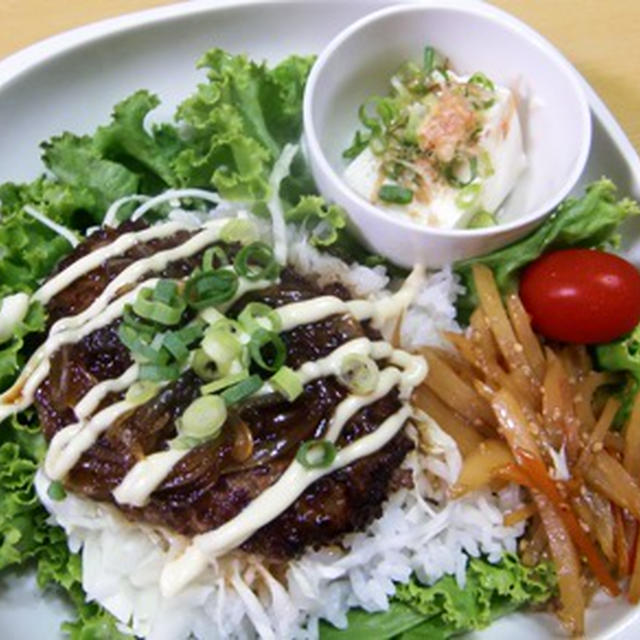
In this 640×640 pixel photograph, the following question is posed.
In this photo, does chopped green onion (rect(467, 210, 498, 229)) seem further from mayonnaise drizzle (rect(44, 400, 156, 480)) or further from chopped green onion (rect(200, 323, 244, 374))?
mayonnaise drizzle (rect(44, 400, 156, 480))

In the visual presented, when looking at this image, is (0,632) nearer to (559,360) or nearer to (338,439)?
(338,439)

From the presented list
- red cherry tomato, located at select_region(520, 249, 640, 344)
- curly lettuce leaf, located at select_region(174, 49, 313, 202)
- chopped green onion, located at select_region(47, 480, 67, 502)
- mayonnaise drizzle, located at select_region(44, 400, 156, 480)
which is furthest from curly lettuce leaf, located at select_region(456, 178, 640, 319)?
chopped green onion, located at select_region(47, 480, 67, 502)

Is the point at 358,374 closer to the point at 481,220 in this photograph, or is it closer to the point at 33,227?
the point at 481,220

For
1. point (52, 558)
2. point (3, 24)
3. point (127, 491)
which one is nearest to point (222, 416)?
point (127, 491)

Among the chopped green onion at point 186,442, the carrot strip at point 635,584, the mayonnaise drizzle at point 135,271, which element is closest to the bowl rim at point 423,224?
the mayonnaise drizzle at point 135,271

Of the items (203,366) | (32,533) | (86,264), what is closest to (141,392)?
(203,366)
